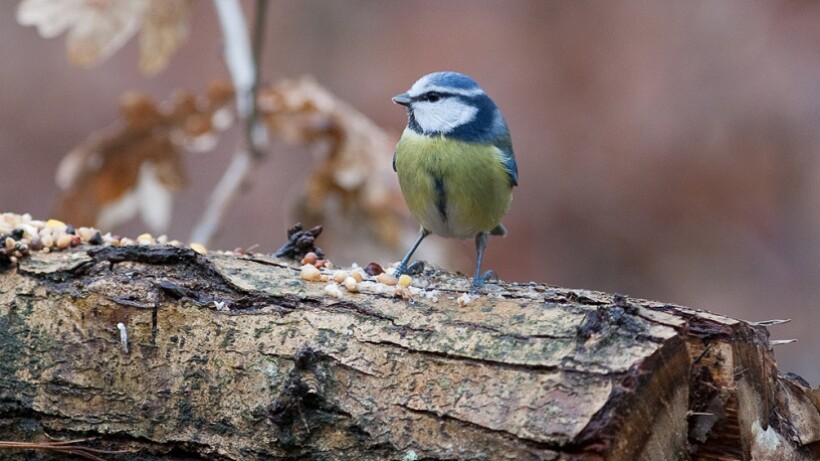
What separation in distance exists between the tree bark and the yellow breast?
0.50m

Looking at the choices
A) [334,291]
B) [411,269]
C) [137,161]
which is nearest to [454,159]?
[411,269]

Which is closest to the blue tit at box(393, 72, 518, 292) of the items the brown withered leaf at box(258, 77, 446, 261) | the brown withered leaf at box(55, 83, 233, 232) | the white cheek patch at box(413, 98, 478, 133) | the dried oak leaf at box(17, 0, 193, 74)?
the white cheek patch at box(413, 98, 478, 133)

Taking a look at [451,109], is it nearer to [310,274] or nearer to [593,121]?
[310,274]

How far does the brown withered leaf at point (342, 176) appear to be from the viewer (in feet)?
10.2

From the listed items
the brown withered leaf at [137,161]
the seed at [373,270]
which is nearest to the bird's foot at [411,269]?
the seed at [373,270]

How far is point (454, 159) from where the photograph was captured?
231 centimetres

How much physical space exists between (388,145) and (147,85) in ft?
10.5

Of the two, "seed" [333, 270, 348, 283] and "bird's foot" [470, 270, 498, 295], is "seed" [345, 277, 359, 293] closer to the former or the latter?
"seed" [333, 270, 348, 283]

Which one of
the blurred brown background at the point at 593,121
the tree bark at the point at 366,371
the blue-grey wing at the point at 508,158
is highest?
the blurred brown background at the point at 593,121

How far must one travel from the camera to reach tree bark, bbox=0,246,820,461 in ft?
4.82

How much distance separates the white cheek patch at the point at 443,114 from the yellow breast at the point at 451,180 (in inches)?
1.4

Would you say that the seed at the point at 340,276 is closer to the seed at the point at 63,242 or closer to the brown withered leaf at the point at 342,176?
the seed at the point at 63,242

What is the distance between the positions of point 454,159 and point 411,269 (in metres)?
0.43

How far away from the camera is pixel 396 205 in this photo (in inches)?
122
